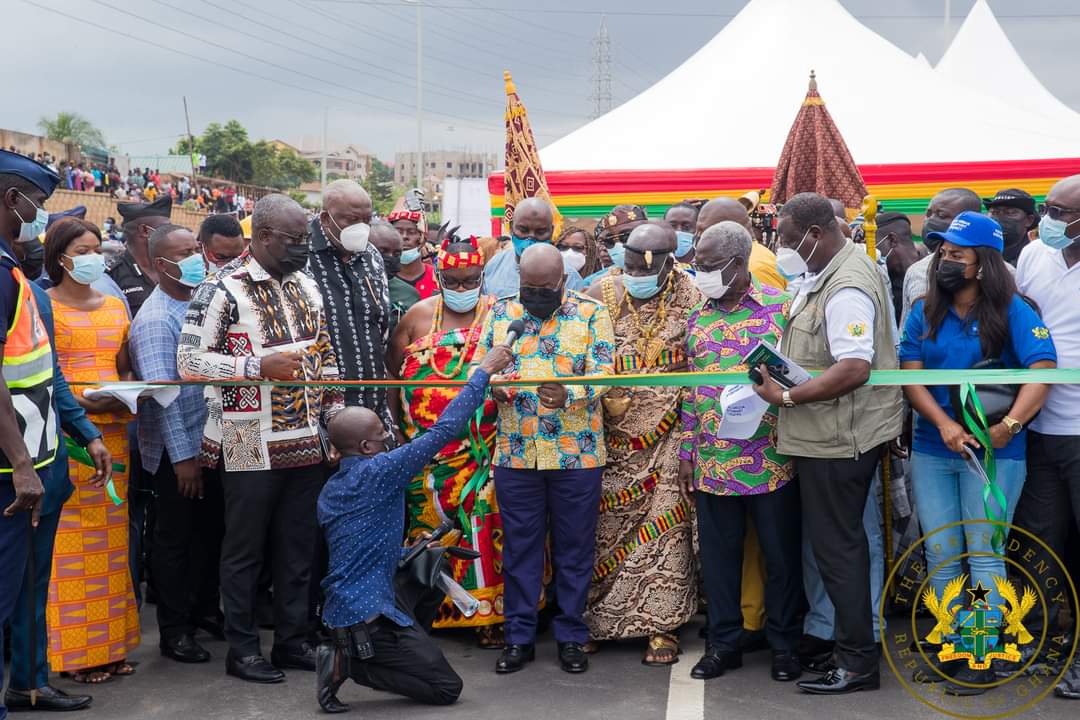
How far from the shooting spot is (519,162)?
867 centimetres

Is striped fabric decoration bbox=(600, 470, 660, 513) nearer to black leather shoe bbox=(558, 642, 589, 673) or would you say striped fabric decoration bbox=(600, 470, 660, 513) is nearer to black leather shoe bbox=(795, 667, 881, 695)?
black leather shoe bbox=(558, 642, 589, 673)

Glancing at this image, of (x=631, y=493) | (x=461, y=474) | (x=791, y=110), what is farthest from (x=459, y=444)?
(x=791, y=110)

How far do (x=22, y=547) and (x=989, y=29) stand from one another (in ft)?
98.7

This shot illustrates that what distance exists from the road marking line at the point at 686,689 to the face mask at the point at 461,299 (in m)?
2.04

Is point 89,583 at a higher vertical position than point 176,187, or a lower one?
lower

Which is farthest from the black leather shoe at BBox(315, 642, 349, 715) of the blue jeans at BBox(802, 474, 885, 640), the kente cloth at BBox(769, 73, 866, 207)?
the kente cloth at BBox(769, 73, 866, 207)

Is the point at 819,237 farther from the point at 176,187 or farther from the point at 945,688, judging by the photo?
the point at 176,187

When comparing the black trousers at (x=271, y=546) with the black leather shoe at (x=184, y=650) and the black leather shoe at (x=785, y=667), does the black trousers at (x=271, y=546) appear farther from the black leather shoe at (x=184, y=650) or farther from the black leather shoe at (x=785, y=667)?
the black leather shoe at (x=785, y=667)

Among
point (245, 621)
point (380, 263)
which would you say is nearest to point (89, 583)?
point (245, 621)

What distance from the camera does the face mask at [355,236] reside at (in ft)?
18.1

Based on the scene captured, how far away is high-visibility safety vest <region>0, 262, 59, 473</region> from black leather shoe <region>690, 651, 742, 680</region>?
9.71 ft

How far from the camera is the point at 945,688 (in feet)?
15.4

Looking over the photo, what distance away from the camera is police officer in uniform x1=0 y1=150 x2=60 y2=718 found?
4109 mm

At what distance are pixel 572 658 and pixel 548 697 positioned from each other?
374 mm
